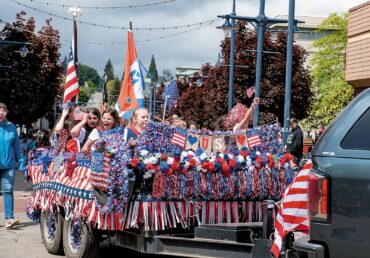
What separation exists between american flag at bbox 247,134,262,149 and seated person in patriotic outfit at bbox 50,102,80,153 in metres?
2.33

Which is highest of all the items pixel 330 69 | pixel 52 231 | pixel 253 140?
pixel 330 69

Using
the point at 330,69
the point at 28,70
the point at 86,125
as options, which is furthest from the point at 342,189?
the point at 330,69

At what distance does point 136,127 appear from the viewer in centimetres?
753

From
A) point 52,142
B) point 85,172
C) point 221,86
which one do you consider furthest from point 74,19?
point 85,172

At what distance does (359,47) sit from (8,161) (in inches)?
574

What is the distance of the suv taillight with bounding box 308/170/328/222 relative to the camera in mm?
4215

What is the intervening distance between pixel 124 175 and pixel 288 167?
191 cm

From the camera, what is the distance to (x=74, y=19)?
955 inches

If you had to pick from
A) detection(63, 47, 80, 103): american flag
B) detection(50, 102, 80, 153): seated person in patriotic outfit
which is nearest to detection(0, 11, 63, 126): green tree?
detection(63, 47, 80, 103): american flag

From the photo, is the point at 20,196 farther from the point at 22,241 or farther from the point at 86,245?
the point at 86,245

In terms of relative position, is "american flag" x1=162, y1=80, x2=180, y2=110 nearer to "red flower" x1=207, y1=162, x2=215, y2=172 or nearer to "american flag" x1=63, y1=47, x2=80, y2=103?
"american flag" x1=63, y1=47, x2=80, y2=103

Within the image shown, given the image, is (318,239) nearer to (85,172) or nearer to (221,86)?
(85,172)

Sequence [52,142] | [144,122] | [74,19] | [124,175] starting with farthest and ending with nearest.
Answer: [74,19] < [52,142] < [144,122] < [124,175]

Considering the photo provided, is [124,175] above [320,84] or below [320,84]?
below
